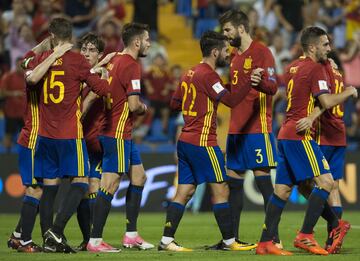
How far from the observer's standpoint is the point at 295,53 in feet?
69.6

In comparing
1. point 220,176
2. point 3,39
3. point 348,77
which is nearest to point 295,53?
point 348,77

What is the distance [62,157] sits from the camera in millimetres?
10906

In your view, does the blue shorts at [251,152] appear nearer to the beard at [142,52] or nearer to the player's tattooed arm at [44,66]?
the beard at [142,52]

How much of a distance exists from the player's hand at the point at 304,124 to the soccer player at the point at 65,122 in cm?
201

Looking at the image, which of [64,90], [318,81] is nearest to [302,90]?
[318,81]

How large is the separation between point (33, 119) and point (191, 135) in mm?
1722

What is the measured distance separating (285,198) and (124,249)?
1.97 m

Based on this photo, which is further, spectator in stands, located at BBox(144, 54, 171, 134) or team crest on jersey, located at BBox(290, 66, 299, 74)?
spectator in stands, located at BBox(144, 54, 171, 134)

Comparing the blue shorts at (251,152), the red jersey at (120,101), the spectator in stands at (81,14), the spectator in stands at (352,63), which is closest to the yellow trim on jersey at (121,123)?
the red jersey at (120,101)

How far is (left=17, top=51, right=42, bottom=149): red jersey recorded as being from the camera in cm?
1117

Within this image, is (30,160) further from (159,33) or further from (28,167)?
(159,33)

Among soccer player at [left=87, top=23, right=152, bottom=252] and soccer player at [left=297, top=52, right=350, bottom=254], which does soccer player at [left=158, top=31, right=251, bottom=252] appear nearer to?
soccer player at [left=87, top=23, right=152, bottom=252]

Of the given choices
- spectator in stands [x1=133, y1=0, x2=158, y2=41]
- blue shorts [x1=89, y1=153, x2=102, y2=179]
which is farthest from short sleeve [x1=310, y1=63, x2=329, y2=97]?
spectator in stands [x1=133, y1=0, x2=158, y2=41]

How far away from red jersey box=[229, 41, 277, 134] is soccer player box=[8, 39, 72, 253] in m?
2.03
